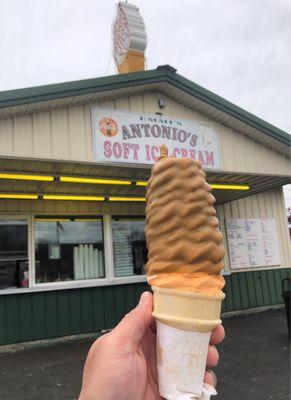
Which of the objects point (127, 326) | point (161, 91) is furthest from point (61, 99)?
point (127, 326)

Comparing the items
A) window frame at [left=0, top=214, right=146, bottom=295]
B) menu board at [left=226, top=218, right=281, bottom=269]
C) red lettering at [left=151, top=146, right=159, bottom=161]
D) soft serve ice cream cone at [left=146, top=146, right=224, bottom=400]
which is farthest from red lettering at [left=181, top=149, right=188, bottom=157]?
soft serve ice cream cone at [left=146, top=146, right=224, bottom=400]

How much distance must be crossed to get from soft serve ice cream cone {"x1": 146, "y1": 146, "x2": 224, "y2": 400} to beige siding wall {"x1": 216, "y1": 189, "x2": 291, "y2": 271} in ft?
29.1

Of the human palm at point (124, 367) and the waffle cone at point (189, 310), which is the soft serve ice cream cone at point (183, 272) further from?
the human palm at point (124, 367)

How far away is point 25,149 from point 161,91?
3283 mm

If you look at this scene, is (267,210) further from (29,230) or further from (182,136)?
(29,230)

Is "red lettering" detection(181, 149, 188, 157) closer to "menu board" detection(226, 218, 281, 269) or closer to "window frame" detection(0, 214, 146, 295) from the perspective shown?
"window frame" detection(0, 214, 146, 295)

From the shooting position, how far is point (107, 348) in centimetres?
177

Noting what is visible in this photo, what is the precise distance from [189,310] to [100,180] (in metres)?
5.83

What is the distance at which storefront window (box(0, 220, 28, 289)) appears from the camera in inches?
314

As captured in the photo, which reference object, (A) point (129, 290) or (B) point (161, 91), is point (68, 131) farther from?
(A) point (129, 290)

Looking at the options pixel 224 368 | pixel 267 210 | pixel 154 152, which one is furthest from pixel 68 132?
pixel 267 210

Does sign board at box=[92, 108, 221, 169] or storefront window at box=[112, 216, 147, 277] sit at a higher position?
sign board at box=[92, 108, 221, 169]

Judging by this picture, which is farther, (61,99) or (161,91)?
(161,91)

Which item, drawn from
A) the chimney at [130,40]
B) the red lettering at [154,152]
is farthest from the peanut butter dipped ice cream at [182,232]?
the chimney at [130,40]
